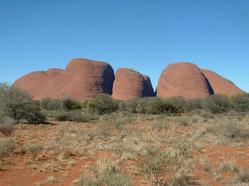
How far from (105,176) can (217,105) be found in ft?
113

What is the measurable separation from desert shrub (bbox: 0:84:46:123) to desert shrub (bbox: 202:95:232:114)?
70.1 feet

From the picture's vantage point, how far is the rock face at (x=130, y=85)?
8112 centimetres

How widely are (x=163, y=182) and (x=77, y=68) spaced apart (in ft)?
257

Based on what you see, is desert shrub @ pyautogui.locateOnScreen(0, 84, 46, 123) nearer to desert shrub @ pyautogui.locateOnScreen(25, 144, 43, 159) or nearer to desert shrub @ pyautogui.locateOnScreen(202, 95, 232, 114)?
desert shrub @ pyautogui.locateOnScreen(25, 144, 43, 159)

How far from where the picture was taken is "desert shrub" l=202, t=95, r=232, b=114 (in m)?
39.0

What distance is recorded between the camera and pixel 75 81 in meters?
82.3

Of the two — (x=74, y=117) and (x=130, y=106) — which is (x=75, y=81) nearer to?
(x=130, y=106)

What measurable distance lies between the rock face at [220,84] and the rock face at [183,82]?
8.32 feet

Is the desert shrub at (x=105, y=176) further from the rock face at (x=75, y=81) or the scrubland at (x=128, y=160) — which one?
the rock face at (x=75, y=81)

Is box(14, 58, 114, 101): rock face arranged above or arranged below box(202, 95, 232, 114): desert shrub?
above

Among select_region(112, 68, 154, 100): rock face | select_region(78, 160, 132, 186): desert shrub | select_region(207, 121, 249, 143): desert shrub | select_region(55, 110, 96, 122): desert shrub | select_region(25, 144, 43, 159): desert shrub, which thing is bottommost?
select_region(78, 160, 132, 186): desert shrub

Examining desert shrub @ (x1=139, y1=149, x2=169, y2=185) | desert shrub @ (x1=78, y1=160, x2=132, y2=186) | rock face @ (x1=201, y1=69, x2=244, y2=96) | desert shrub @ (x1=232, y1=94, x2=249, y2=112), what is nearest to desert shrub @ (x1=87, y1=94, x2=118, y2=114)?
desert shrub @ (x1=232, y1=94, x2=249, y2=112)

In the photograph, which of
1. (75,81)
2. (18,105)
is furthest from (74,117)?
(75,81)

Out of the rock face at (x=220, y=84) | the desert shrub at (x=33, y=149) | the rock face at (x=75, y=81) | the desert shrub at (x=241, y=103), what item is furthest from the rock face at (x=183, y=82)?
the desert shrub at (x=33, y=149)
